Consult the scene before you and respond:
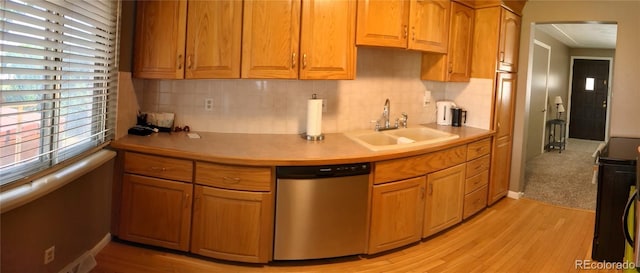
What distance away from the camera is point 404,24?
129 inches

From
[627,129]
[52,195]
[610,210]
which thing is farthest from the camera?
[627,129]

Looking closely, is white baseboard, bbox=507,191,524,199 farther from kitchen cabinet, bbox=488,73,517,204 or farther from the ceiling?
the ceiling

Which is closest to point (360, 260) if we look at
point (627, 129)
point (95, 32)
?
point (95, 32)

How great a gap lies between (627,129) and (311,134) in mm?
3161

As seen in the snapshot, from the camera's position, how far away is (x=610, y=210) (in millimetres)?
2787

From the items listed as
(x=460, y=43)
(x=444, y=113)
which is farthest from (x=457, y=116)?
(x=460, y=43)

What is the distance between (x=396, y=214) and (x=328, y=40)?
1340 mm

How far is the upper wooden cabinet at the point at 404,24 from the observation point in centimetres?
305

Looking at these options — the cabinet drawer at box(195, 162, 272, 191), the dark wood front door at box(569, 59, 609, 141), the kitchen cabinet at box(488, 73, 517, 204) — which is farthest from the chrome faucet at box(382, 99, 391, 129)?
the dark wood front door at box(569, 59, 609, 141)

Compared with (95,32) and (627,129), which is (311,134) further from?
(627,129)

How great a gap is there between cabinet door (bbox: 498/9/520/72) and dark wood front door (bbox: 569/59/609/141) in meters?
6.80

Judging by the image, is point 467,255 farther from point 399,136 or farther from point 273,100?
point 273,100

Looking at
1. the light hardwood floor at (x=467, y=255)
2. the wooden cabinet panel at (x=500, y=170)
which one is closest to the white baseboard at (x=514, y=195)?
the wooden cabinet panel at (x=500, y=170)

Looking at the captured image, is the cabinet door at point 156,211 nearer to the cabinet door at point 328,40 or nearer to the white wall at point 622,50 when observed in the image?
the cabinet door at point 328,40
